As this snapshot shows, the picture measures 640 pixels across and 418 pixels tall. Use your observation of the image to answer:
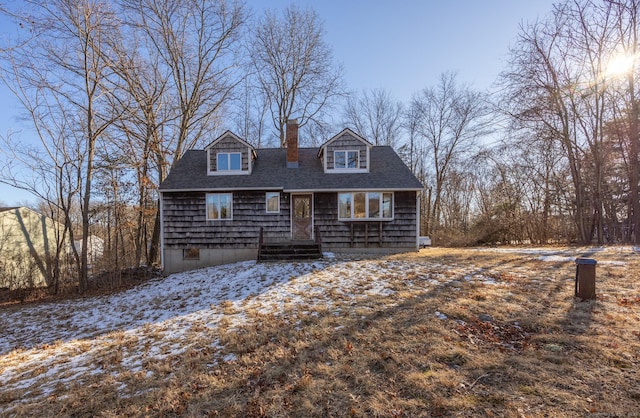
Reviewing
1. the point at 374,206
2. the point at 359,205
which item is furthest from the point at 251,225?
the point at 374,206

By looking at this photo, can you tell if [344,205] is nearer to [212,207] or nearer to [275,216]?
[275,216]

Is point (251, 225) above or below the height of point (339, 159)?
below

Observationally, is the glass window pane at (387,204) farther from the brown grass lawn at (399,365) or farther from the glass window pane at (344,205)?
the brown grass lawn at (399,365)

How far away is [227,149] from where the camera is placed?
14211 mm

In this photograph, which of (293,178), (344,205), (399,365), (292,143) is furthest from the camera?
(292,143)

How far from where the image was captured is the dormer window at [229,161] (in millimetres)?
14266

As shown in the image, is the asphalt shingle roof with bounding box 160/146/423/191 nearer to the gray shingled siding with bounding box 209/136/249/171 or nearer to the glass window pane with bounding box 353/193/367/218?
the glass window pane with bounding box 353/193/367/218

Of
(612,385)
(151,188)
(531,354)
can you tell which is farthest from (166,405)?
(151,188)

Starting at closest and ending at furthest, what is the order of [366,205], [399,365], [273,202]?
[399,365] → [366,205] → [273,202]

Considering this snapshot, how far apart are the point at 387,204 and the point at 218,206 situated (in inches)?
310

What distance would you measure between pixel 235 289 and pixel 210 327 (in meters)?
2.73

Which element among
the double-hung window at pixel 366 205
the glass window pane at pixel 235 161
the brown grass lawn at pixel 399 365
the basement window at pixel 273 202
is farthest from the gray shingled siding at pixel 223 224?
the brown grass lawn at pixel 399 365

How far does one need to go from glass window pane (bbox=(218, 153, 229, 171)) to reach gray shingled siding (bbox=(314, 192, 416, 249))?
15.6ft

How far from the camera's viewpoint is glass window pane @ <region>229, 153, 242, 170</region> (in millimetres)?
14281
